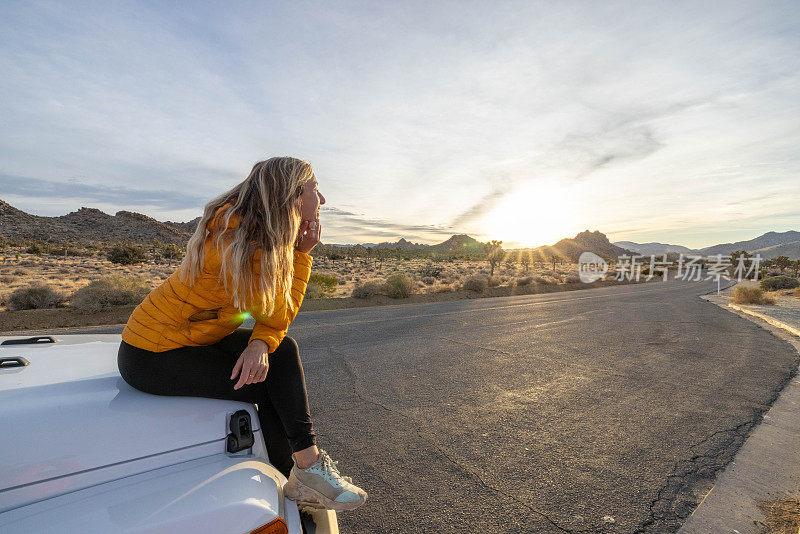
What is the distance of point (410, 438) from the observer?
356 centimetres

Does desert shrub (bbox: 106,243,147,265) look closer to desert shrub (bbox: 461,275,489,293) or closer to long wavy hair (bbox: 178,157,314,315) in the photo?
desert shrub (bbox: 461,275,489,293)

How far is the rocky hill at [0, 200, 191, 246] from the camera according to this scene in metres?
55.5

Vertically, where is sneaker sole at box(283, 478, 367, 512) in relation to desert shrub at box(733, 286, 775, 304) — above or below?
above

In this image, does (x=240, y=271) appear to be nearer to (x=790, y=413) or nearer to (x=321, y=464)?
(x=321, y=464)

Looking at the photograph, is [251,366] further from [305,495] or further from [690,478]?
[690,478]

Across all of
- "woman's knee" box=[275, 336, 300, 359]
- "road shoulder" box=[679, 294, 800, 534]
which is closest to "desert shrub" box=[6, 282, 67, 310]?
"woman's knee" box=[275, 336, 300, 359]

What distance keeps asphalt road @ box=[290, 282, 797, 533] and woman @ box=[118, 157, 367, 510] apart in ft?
2.98

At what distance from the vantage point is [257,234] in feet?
6.23

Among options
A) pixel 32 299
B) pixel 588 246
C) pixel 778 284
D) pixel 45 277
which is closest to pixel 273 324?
pixel 32 299

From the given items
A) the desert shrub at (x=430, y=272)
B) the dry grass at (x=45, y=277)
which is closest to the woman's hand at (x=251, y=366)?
the dry grass at (x=45, y=277)

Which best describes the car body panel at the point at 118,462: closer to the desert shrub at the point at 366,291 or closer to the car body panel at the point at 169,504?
the car body panel at the point at 169,504

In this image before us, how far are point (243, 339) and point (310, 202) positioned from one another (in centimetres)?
83

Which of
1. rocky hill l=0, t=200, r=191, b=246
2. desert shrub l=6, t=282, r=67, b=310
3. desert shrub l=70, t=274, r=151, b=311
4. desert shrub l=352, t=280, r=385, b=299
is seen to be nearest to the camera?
desert shrub l=70, t=274, r=151, b=311

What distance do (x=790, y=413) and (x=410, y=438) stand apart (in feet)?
14.3
